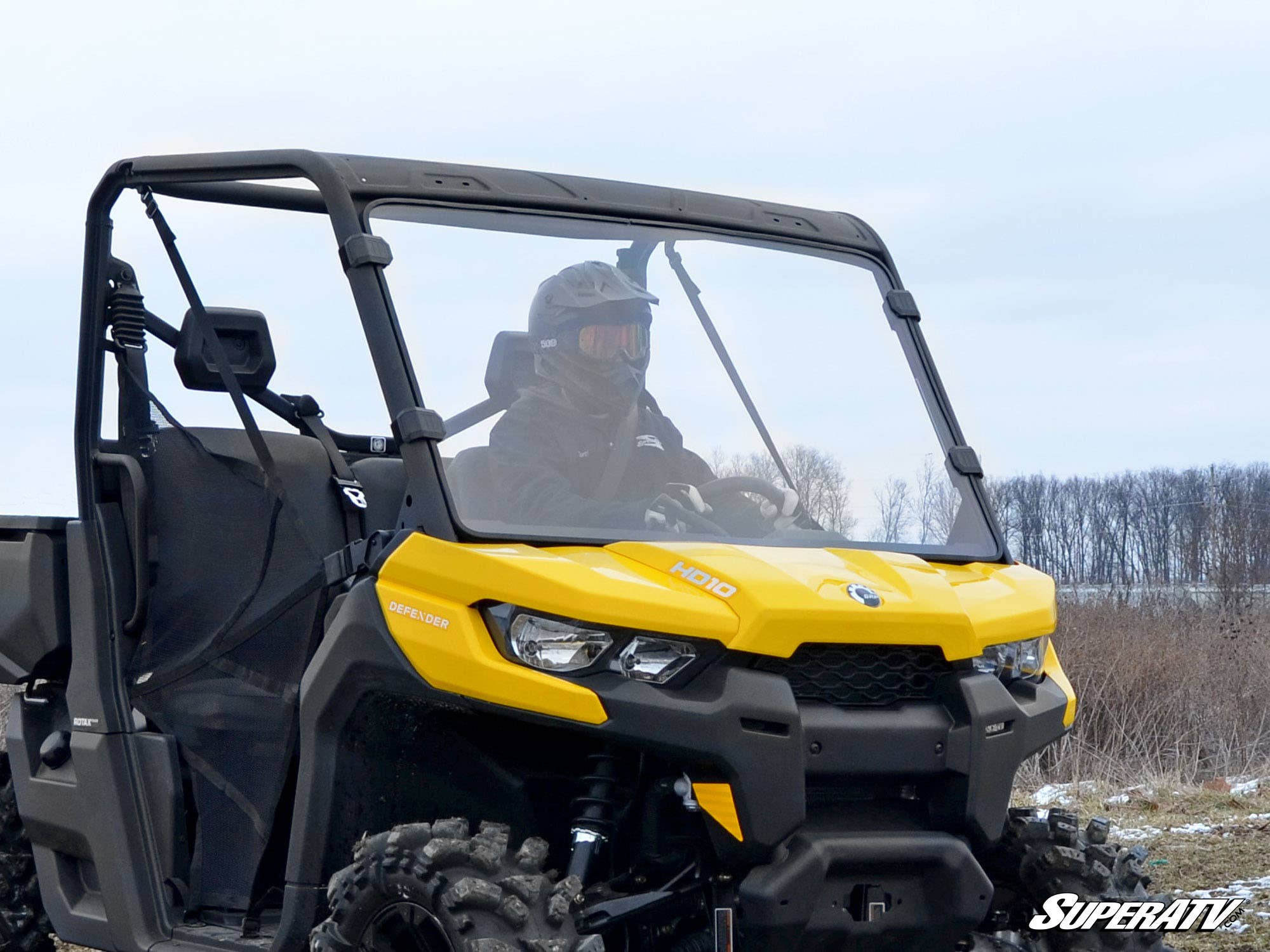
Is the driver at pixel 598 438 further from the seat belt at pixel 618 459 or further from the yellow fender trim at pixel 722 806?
the yellow fender trim at pixel 722 806

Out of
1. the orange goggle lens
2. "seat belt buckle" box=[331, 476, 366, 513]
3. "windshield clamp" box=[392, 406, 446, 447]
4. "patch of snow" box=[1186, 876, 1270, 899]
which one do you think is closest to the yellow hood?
"windshield clamp" box=[392, 406, 446, 447]

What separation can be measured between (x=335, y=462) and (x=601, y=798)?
1.38 metres

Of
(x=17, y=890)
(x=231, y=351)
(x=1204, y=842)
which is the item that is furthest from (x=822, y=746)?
(x=1204, y=842)

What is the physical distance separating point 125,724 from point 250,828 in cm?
48

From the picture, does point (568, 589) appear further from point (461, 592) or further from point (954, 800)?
point (954, 800)

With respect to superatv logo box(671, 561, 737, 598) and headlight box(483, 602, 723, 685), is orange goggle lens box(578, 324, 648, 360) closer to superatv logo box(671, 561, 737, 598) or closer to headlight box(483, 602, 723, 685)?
superatv logo box(671, 561, 737, 598)

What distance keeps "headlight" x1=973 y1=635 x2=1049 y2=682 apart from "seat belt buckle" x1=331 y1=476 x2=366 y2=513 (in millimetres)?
1682

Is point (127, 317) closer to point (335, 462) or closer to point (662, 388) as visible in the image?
point (335, 462)

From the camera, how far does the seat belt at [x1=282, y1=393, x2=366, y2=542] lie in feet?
15.0

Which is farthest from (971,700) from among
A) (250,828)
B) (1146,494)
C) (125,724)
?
(1146,494)

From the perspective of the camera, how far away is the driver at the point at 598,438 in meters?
3.93

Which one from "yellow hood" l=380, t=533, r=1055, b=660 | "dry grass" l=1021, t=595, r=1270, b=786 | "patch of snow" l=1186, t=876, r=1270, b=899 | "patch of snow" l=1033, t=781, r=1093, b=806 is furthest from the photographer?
"dry grass" l=1021, t=595, r=1270, b=786

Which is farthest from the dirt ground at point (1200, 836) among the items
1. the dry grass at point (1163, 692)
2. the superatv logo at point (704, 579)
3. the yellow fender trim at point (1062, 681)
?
the superatv logo at point (704, 579)

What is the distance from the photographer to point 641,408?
13.8ft
